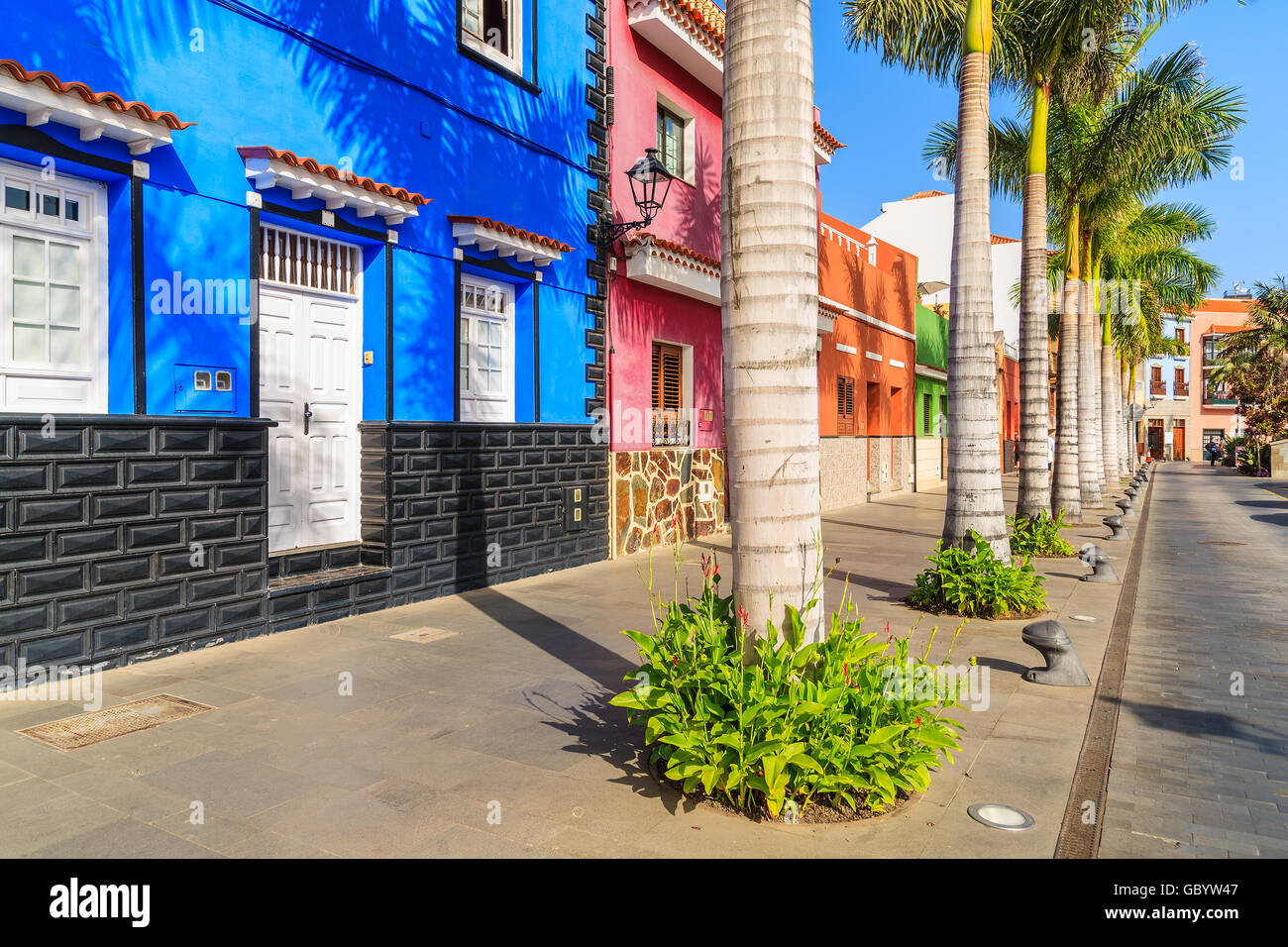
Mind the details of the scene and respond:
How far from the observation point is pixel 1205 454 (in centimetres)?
7281

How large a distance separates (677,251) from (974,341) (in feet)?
16.9

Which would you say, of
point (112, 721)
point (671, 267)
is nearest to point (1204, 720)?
point (112, 721)

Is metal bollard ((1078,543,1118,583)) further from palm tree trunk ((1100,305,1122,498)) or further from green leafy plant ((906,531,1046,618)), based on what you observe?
palm tree trunk ((1100,305,1122,498))

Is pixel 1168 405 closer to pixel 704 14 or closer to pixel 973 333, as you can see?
pixel 704 14

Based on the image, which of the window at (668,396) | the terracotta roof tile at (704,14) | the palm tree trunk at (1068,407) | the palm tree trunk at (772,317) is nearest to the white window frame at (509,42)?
the terracotta roof tile at (704,14)

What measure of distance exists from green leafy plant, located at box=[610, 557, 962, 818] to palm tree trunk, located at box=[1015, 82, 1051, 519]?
923 cm

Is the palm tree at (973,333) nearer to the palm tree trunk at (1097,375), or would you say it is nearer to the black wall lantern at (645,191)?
the black wall lantern at (645,191)

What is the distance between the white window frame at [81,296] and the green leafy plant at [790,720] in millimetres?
4687

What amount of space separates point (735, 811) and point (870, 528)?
43.6 ft

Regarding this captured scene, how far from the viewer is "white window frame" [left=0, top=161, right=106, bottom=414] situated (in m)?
5.59

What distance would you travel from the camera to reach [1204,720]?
17.5 feet

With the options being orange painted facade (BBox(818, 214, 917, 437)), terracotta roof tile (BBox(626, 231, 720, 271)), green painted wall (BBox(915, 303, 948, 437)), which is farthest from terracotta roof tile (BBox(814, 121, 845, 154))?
green painted wall (BBox(915, 303, 948, 437))

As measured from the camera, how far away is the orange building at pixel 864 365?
19.9m
